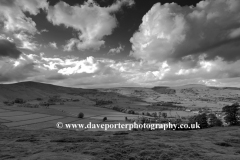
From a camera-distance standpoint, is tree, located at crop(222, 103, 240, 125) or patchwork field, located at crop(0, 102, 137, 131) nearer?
patchwork field, located at crop(0, 102, 137, 131)

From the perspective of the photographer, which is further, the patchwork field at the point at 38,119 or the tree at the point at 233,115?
the tree at the point at 233,115

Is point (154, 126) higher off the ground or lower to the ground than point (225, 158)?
lower

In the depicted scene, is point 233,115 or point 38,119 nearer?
point 233,115

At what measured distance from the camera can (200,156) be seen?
2022 centimetres

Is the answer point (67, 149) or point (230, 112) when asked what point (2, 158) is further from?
point (230, 112)

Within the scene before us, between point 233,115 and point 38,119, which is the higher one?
point 233,115

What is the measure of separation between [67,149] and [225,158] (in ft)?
71.6

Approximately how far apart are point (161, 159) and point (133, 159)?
3.62 metres

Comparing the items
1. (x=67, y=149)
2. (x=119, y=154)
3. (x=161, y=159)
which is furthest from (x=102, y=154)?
(x=161, y=159)

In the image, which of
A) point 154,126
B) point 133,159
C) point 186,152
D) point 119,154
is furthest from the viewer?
point 154,126

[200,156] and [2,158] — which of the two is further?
[200,156]

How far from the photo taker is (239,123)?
6369 cm

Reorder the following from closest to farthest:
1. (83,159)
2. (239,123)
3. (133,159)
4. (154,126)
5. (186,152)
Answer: (83,159), (133,159), (186,152), (239,123), (154,126)

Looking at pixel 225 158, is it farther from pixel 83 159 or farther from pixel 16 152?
pixel 16 152
